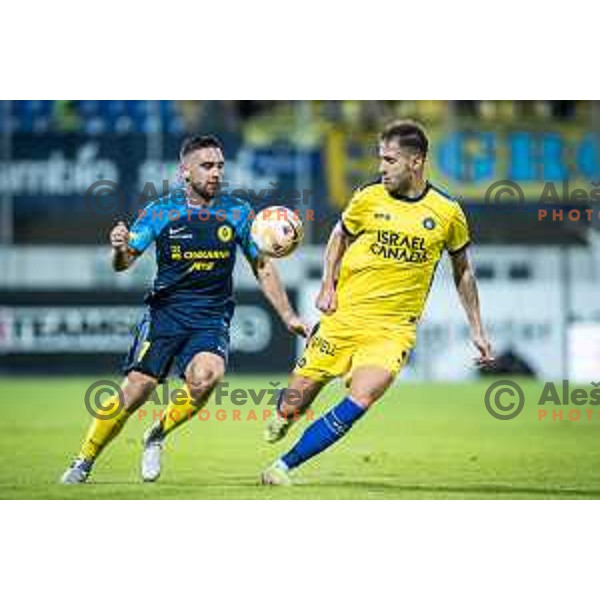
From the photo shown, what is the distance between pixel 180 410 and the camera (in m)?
6.86

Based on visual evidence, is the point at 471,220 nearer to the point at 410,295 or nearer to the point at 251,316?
the point at 410,295

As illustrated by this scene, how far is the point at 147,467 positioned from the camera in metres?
6.99

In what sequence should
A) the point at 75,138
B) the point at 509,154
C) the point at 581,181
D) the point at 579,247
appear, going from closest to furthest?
1. the point at 581,181
2. the point at 509,154
3. the point at 579,247
4. the point at 75,138

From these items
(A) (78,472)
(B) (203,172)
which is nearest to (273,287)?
(B) (203,172)

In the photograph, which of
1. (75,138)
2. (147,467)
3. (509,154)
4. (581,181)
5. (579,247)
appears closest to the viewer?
(147,467)

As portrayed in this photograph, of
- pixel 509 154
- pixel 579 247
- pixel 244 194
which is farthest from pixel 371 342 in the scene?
pixel 579 247

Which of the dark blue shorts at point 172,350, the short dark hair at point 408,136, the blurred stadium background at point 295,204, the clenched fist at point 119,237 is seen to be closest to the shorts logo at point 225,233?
the dark blue shorts at point 172,350

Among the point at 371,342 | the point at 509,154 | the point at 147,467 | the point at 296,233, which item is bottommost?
the point at 147,467

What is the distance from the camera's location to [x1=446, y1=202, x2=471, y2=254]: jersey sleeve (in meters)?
6.80

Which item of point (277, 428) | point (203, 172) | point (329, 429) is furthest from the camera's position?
point (277, 428)

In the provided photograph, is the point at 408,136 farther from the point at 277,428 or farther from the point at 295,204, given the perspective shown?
the point at 295,204

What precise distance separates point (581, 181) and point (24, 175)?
5.00m

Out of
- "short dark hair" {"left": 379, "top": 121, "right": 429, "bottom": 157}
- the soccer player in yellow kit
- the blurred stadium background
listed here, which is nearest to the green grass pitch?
the soccer player in yellow kit

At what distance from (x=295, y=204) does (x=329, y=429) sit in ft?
9.84
